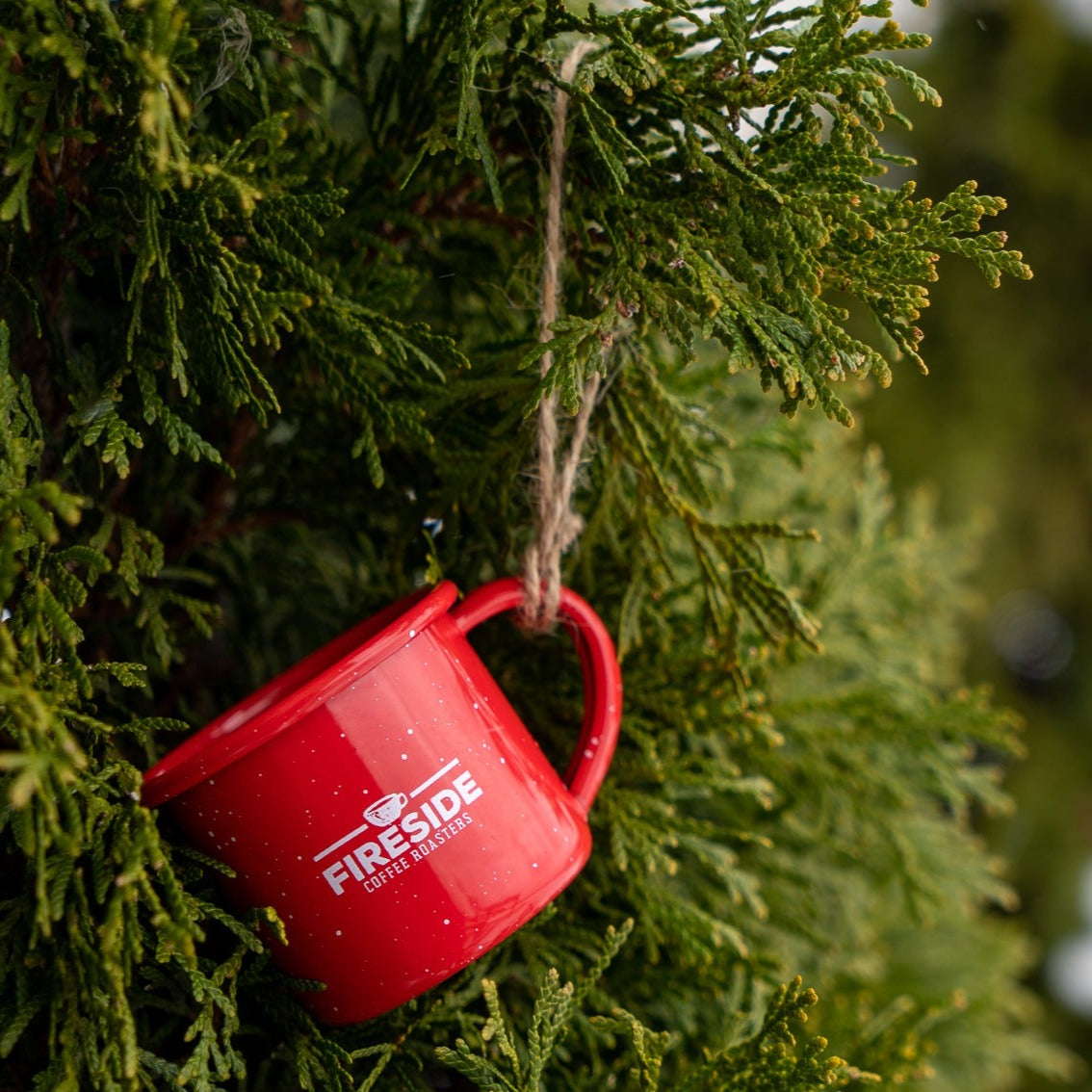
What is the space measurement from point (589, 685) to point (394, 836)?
0.22 meters

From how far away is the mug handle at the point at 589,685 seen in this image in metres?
0.78

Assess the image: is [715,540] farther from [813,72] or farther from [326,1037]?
[326,1037]

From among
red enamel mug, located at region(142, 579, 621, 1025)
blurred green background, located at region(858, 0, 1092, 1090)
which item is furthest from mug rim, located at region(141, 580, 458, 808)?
blurred green background, located at region(858, 0, 1092, 1090)

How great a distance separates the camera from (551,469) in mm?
777

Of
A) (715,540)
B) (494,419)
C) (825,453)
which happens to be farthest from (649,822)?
(825,453)

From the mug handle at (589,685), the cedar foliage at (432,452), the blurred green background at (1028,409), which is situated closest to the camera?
the cedar foliage at (432,452)

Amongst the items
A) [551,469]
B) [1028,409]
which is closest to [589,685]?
[551,469]

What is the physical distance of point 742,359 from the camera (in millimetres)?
660

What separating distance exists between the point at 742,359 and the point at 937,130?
7.41ft

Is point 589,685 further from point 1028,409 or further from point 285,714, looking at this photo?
point 1028,409

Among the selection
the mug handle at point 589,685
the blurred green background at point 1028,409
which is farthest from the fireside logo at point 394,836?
the blurred green background at point 1028,409

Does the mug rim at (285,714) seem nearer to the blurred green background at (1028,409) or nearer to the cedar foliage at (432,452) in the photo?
the cedar foliage at (432,452)

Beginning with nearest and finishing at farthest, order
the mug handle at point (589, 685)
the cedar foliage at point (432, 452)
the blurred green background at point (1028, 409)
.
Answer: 1. the cedar foliage at point (432, 452)
2. the mug handle at point (589, 685)
3. the blurred green background at point (1028, 409)

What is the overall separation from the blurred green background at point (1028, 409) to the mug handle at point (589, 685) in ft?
5.79
